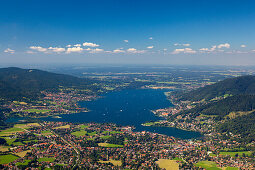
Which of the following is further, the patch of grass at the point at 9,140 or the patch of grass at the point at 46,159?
the patch of grass at the point at 9,140

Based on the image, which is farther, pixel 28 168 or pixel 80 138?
pixel 80 138

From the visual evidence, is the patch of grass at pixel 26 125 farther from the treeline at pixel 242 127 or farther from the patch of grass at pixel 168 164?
the treeline at pixel 242 127

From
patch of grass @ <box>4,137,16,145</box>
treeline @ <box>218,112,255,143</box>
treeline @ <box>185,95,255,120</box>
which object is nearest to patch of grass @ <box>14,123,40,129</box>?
patch of grass @ <box>4,137,16,145</box>

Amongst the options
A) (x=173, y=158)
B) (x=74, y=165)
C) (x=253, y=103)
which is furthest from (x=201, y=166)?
(x=253, y=103)

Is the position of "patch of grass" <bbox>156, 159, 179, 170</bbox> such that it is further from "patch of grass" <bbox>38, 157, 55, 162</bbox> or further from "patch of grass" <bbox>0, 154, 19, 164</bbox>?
"patch of grass" <bbox>0, 154, 19, 164</bbox>

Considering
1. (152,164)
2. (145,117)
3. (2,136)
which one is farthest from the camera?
(145,117)

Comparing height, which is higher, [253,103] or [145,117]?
[253,103]

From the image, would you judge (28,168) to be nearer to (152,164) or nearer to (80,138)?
(80,138)

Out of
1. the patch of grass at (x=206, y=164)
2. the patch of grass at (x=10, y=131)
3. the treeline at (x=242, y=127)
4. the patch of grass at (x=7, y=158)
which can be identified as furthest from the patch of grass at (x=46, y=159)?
the treeline at (x=242, y=127)
